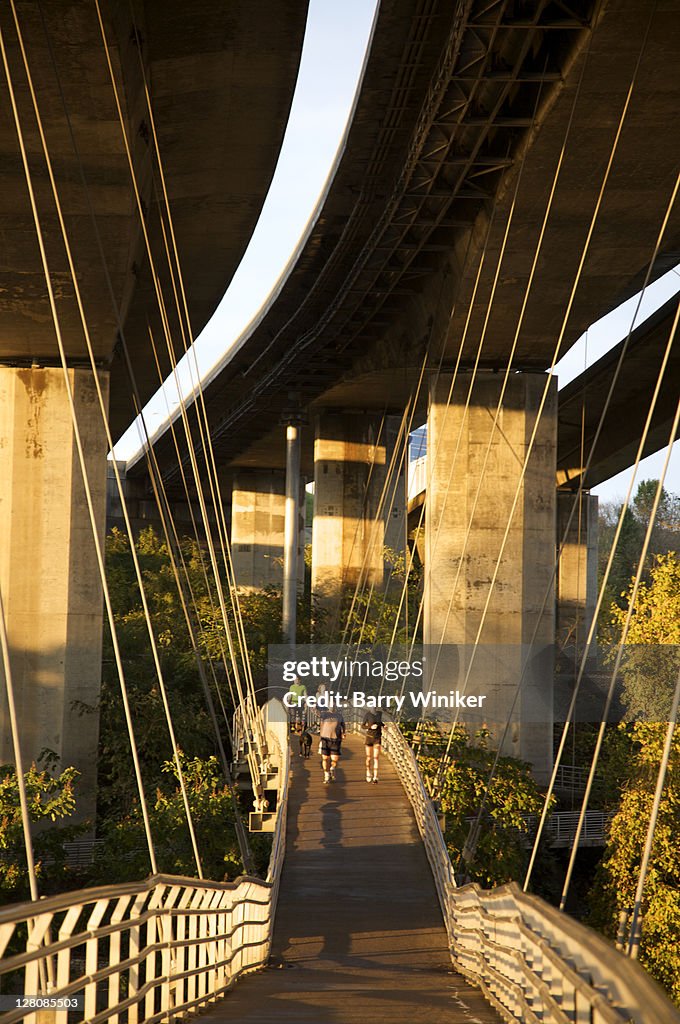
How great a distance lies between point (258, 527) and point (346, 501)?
13003 mm

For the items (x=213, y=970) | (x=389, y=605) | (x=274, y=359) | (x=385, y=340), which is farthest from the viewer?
(x=389, y=605)

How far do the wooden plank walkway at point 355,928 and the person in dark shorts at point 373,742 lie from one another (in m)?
0.22

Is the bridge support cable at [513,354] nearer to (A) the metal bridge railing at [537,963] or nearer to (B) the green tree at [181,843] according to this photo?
(B) the green tree at [181,843]

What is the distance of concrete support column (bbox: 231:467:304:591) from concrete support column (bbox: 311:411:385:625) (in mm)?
11502

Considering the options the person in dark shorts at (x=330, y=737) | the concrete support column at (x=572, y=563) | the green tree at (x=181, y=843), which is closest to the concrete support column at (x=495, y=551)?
the person in dark shorts at (x=330, y=737)

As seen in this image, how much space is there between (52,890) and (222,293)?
43.6 ft

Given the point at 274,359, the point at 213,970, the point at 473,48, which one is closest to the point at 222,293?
the point at 274,359

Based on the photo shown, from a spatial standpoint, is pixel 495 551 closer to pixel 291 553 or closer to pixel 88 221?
pixel 88 221

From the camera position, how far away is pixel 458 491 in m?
26.5

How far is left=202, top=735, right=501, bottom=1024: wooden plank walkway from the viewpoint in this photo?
8.59 meters

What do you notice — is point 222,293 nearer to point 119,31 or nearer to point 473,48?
point 473,48

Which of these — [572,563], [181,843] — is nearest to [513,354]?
[181,843]

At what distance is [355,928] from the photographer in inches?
508

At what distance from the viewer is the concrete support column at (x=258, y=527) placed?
5422 cm
